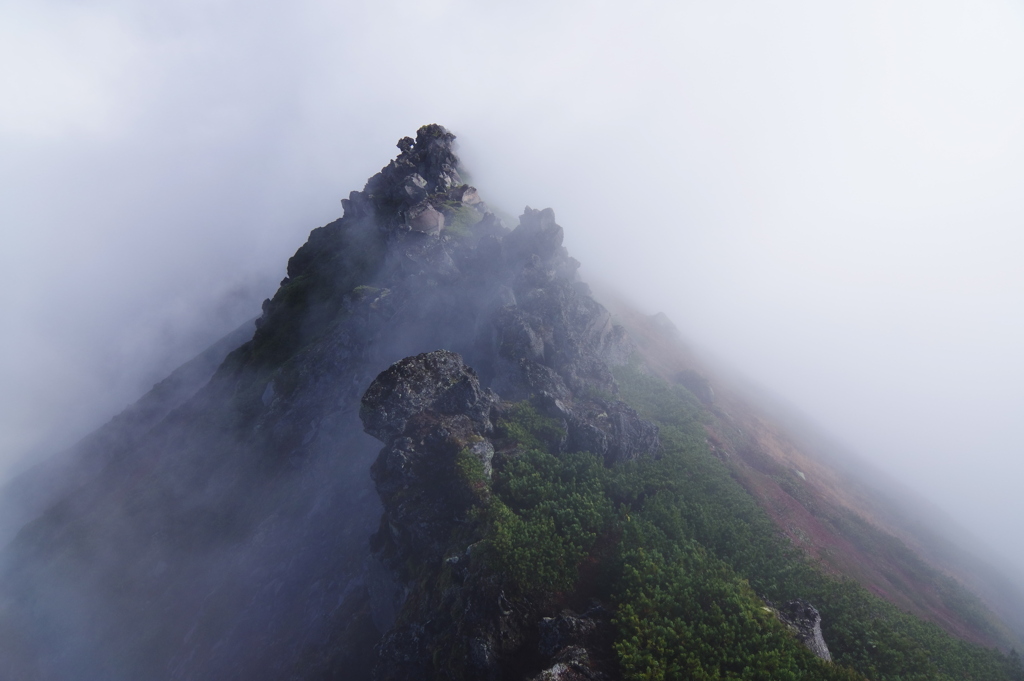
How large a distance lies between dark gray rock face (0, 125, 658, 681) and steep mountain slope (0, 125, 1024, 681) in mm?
224

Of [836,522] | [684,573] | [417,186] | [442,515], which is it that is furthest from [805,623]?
[417,186]

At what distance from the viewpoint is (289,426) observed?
40.9 meters

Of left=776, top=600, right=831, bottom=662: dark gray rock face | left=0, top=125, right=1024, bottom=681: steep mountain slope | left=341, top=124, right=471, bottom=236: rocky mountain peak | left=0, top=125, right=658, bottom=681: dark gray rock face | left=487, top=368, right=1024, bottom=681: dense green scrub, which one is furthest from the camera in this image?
left=341, top=124, right=471, bottom=236: rocky mountain peak

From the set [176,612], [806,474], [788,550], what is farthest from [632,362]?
[176,612]

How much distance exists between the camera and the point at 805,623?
17.5 meters

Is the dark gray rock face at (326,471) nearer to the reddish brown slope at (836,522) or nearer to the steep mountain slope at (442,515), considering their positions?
the steep mountain slope at (442,515)

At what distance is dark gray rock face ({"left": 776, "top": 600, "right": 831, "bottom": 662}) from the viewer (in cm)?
1669

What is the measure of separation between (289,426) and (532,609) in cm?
3333

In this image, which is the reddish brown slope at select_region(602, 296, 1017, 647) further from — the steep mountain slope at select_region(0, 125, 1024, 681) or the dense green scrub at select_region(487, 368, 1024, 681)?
the dense green scrub at select_region(487, 368, 1024, 681)

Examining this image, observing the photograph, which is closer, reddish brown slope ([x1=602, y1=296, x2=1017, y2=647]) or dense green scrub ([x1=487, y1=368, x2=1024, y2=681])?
dense green scrub ([x1=487, y1=368, x2=1024, y2=681])

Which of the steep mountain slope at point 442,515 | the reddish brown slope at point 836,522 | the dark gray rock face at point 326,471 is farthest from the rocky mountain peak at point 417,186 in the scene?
the reddish brown slope at point 836,522

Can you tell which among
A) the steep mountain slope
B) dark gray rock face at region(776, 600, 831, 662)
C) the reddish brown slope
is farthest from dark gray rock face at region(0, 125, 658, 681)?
the reddish brown slope

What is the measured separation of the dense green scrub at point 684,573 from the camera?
15.2 metres

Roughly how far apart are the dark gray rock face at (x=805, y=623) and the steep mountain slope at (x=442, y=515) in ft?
0.50
